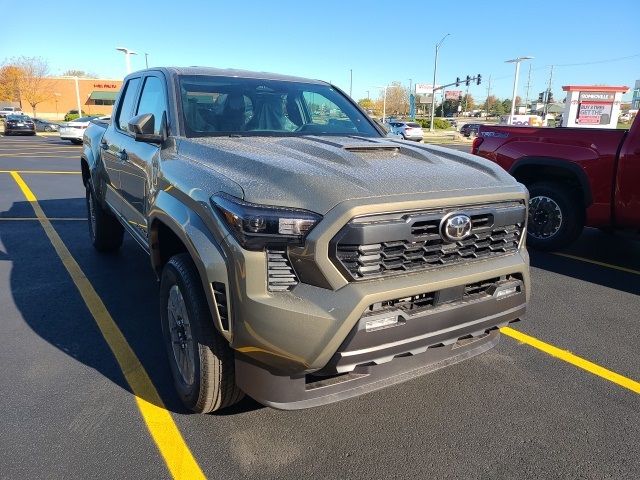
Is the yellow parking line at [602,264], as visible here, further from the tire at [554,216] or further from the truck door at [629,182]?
the truck door at [629,182]

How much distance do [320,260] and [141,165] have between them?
203cm

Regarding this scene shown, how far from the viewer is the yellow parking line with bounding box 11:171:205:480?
8.00ft

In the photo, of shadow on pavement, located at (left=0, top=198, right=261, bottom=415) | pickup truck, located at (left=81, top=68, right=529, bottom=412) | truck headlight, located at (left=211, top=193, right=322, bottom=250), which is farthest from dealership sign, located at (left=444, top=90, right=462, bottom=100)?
truck headlight, located at (left=211, top=193, right=322, bottom=250)

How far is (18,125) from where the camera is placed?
31.5 meters

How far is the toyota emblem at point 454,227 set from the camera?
2346 mm

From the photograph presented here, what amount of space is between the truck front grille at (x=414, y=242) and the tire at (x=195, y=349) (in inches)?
30.7

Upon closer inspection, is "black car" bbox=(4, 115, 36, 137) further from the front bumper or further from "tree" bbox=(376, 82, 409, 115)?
"tree" bbox=(376, 82, 409, 115)

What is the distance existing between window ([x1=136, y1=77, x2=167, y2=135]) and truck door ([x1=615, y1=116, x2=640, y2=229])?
4.66 meters

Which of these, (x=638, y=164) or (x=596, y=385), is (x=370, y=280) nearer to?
(x=596, y=385)

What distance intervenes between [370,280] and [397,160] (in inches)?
33.9

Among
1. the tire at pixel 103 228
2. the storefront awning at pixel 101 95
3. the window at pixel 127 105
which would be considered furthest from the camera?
the storefront awning at pixel 101 95

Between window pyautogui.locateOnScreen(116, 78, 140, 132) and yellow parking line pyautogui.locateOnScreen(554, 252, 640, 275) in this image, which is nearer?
window pyautogui.locateOnScreen(116, 78, 140, 132)

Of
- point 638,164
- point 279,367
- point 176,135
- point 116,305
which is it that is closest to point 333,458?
point 279,367

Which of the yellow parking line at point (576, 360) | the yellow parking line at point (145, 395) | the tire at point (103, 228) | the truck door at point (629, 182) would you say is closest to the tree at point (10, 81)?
the tire at point (103, 228)
